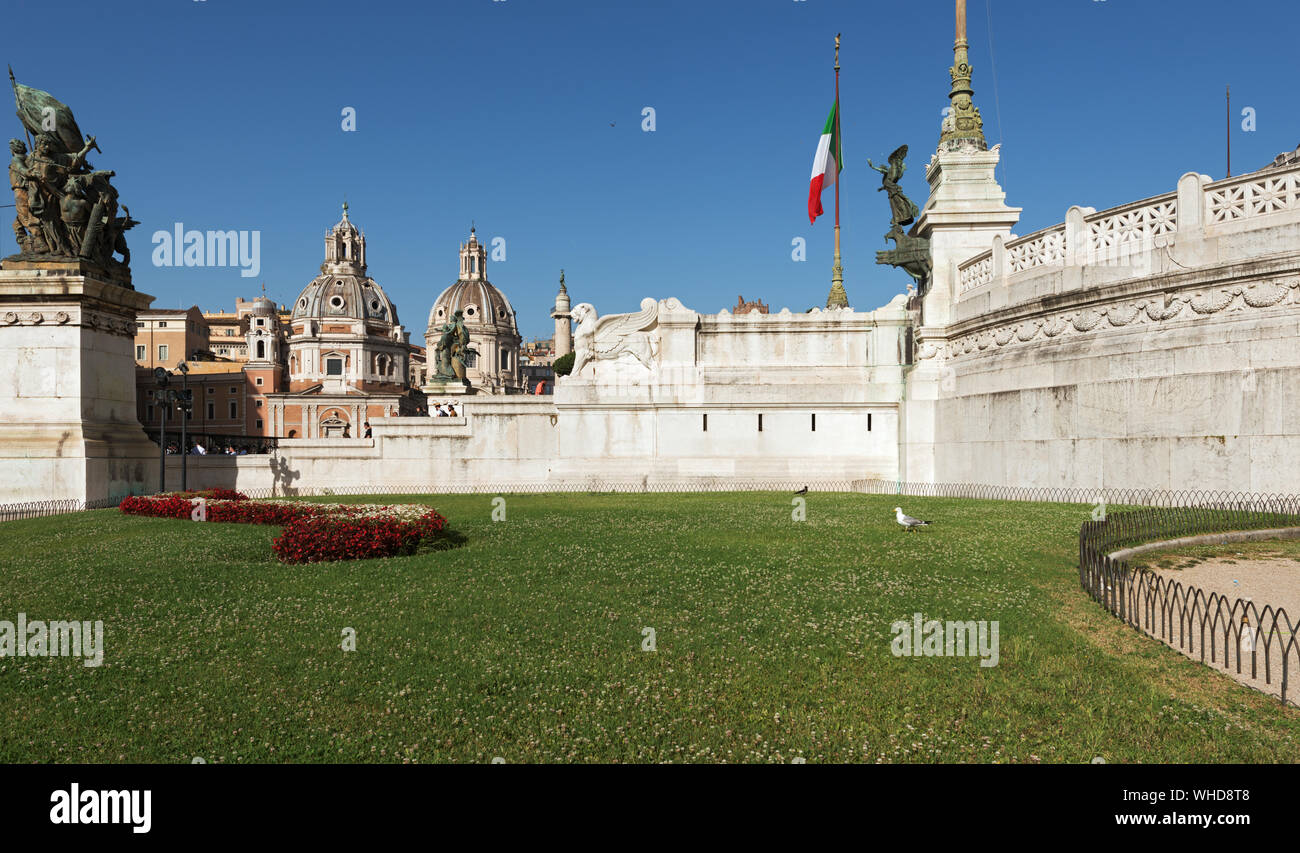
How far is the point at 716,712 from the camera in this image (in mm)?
5863

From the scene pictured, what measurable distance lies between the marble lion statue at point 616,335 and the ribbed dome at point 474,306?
130418 mm

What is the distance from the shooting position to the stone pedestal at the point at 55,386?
20453 millimetres

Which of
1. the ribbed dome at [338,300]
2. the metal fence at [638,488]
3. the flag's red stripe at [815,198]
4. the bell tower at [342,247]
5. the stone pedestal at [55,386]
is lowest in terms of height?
the metal fence at [638,488]

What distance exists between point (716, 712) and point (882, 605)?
11.7 ft

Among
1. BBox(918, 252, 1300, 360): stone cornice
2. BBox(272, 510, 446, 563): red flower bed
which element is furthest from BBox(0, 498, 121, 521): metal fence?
BBox(918, 252, 1300, 360): stone cornice

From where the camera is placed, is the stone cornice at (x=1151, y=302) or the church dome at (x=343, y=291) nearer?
the stone cornice at (x=1151, y=302)

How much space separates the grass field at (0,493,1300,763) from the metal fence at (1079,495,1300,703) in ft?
1.02

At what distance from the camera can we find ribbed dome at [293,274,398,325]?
134 m

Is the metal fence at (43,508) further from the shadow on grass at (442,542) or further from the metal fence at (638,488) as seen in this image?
the shadow on grass at (442,542)

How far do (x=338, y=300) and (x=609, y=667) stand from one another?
14250cm

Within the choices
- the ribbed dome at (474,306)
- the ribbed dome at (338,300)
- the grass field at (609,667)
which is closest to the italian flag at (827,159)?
the grass field at (609,667)

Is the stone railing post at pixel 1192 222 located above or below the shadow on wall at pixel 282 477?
above

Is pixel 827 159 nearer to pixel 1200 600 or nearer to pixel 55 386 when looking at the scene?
pixel 1200 600
